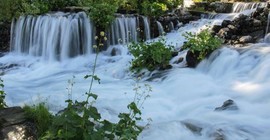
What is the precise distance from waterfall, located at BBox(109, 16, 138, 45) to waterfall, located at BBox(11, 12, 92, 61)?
84cm

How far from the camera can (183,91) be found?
26.0ft

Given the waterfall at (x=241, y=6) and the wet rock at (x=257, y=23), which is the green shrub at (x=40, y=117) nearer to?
the wet rock at (x=257, y=23)

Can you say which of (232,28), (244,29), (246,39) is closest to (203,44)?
(246,39)

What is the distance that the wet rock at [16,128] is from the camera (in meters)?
4.44

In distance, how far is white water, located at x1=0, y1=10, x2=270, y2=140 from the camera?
5.72 metres

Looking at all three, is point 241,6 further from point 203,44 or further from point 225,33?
point 203,44

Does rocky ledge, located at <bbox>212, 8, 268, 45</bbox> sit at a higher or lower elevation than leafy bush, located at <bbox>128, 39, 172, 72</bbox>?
higher

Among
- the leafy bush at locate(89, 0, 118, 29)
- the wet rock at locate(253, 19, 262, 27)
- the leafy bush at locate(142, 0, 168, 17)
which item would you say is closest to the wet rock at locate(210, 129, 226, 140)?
the wet rock at locate(253, 19, 262, 27)

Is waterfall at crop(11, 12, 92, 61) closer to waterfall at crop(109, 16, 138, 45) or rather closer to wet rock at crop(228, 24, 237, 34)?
waterfall at crop(109, 16, 138, 45)

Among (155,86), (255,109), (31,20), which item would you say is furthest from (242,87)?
(31,20)

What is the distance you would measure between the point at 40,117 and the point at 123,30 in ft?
29.6

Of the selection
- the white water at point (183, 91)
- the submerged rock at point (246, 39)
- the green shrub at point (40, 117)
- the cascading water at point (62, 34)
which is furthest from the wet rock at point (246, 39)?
the green shrub at point (40, 117)

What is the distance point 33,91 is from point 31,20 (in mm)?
5685

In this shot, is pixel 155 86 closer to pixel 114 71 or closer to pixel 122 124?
pixel 114 71
